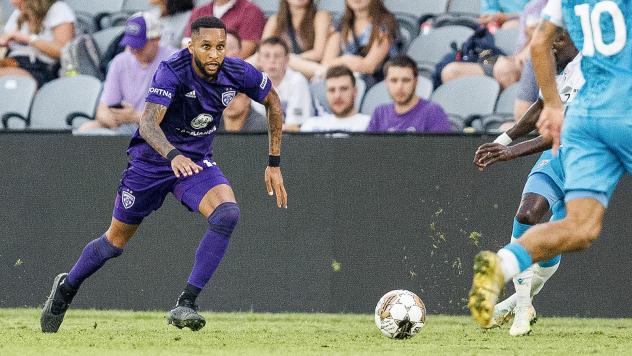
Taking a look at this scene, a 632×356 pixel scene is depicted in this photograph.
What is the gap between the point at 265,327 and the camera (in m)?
9.51

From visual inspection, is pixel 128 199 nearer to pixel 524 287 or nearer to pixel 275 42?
pixel 524 287

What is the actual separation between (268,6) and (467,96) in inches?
118

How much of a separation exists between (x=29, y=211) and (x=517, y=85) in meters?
4.64

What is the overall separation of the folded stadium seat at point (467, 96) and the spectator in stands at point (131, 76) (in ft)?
9.16

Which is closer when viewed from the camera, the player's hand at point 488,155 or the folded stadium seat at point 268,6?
the player's hand at point 488,155

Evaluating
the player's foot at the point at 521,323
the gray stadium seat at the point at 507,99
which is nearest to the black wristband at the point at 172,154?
the player's foot at the point at 521,323

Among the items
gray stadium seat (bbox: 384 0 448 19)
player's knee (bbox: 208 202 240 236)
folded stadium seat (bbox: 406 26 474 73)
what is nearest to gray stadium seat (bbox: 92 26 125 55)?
gray stadium seat (bbox: 384 0 448 19)

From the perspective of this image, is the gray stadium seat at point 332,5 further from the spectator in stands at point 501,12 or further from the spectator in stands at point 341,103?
the spectator in stands at point 341,103

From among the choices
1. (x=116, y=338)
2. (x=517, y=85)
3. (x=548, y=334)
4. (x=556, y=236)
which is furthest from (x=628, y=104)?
(x=517, y=85)

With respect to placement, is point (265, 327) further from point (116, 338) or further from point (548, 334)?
point (548, 334)

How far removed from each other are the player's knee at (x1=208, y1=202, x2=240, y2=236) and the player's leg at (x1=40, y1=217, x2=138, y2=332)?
74 centimetres

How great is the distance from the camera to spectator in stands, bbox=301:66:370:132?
11.7 meters

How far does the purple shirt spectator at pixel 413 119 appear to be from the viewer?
11.2 metres

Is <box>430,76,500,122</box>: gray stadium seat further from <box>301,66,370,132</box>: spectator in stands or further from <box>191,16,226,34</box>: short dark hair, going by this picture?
<box>191,16,226,34</box>: short dark hair
